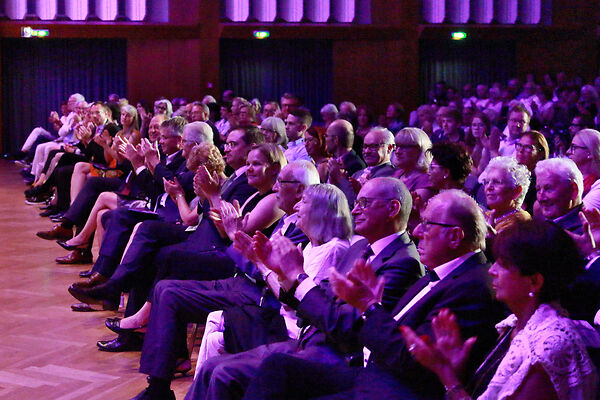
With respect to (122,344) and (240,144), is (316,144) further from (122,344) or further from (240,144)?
(122,344)

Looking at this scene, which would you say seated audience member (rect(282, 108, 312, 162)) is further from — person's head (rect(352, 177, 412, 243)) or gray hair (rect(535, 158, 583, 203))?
person's head (rect(352, 177, 412, 243))

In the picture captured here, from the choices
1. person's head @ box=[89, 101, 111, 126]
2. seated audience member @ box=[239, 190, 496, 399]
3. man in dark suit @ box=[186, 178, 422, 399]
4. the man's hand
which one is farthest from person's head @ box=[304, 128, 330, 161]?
the man's hand

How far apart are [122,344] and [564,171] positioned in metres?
2.51

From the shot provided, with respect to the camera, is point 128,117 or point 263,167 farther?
point 128,117

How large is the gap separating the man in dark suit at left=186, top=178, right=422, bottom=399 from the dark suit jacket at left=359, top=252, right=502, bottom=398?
0.85 feet

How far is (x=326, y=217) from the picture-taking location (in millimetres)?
3555

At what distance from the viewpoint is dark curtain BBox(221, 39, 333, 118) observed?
15633 mm

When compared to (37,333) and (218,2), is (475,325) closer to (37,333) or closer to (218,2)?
(37,333)

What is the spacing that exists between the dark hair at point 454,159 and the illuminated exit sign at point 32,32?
1096 centimetres

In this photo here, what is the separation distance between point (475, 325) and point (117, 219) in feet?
11.6

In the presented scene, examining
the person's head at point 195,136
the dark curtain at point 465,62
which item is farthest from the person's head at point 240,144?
the dark curtain at point 465,62

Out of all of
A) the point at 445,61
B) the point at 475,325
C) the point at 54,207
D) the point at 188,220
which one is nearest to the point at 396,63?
the point at 445,61

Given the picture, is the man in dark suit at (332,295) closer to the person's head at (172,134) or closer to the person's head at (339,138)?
the person's head at (339,138)

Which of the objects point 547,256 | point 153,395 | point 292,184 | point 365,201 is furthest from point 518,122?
point 547,256
